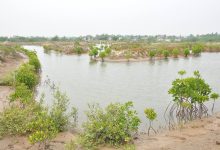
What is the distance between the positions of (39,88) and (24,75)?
226 inches

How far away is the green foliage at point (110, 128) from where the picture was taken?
10414 mm

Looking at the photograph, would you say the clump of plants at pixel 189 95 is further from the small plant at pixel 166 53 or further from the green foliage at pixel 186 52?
the green foliage at pixel 186 52

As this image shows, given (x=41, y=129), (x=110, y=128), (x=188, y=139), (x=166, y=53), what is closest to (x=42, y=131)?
(x=41, y=129)

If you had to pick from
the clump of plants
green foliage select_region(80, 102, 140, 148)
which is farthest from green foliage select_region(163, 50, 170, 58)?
green foliage select_region(80, 102, 140, 148)

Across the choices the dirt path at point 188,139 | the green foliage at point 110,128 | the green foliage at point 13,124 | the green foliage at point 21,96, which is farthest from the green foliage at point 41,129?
the dirt path at point 188,139

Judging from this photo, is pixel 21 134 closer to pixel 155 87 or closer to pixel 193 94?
pixel 193 94

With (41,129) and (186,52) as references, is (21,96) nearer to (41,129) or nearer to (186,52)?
(41,129)

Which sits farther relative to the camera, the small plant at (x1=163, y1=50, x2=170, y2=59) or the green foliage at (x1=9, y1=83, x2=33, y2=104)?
the small plant at (x1=163, y1=50, x2=170, y2=59)

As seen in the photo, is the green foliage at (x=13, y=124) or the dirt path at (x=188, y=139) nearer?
the dirt path at (x=188, y=139)

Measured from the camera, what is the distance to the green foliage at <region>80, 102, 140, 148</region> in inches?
410

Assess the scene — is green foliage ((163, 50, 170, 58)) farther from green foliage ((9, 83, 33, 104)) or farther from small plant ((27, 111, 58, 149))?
small plant ((27, 111, 58, 149))

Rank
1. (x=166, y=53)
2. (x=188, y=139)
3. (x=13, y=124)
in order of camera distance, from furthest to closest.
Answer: (x=166, y=53), (x=188, y=139), (x=13, y=124)

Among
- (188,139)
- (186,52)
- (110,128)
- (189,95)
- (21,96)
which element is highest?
(186,52)

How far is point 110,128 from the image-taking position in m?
10.4
